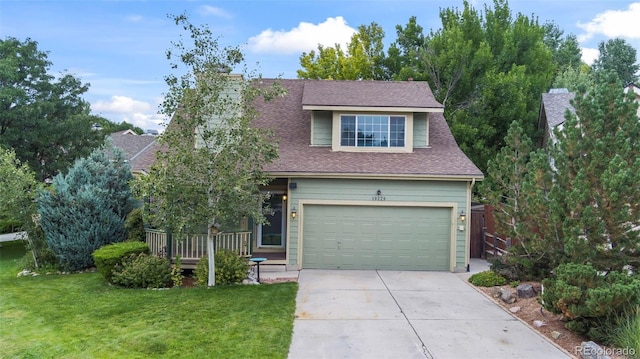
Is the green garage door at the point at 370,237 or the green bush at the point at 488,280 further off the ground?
the green garage door at the point at 370,237

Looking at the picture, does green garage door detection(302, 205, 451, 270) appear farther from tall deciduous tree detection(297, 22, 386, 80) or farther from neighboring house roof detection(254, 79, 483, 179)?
tall deciduous tree detection(297, 22, 386, 80)

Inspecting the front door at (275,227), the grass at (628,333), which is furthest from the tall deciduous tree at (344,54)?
the grass at (628,333)

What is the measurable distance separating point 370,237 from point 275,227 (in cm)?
309

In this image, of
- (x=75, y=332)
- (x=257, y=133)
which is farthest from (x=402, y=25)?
Answer: (x=75, y=332)

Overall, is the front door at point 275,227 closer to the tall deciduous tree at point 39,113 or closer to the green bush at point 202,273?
the green bush at point 202,273

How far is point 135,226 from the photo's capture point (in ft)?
38.2

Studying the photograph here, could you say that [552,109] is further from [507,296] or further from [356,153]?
[507,296]

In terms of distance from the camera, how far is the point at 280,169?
1118 centimetres

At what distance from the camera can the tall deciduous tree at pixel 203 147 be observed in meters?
8.65

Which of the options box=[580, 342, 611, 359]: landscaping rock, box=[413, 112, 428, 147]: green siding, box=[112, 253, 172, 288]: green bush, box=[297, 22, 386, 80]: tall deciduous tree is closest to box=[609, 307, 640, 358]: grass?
box=[580, 342, 611, 359]: landscaping rock

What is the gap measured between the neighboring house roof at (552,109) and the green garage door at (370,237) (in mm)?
8780

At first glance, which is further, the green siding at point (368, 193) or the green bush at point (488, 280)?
the green siding at point (368, 193)

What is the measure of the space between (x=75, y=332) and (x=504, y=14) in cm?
2295

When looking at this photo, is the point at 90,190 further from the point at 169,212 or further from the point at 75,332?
the point at 75,332
